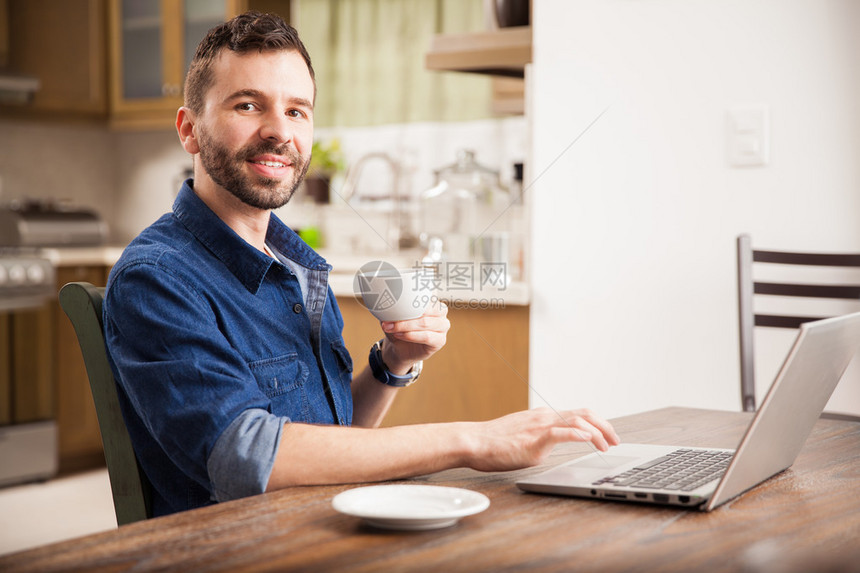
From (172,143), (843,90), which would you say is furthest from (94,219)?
(843,90)

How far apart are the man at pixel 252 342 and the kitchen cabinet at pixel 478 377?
0.79 m

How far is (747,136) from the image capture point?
215 cm

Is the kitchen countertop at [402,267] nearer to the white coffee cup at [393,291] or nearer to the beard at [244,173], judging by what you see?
the white coffee cup at [393,291]

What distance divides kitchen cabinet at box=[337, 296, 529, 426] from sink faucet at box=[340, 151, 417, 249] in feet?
3.80

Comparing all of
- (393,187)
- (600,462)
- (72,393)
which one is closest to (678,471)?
(600,462)

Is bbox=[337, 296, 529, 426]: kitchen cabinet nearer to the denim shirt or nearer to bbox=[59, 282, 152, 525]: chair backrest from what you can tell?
the denim shirt

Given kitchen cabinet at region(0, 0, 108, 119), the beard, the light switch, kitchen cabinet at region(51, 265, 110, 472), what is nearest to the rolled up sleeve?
the beard

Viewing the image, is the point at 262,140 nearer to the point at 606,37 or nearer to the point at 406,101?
the point at 606,37

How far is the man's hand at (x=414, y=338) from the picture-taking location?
4.07ft

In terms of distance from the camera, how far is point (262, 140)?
124 centimetres

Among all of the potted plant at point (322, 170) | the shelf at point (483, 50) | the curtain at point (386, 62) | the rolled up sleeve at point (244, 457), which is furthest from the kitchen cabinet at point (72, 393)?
the rolled up sleeve at point (244, 457)

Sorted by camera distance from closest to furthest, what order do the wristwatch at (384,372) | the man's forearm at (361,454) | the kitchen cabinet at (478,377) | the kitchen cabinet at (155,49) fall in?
the man's forearm at (361,454) < the wristwatch at (384,372) < the kitchen cabinet at (478,377) < the kitchen cabinet at (155,49)

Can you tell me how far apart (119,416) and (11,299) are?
2.77m

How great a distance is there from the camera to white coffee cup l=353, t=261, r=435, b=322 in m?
1.15
